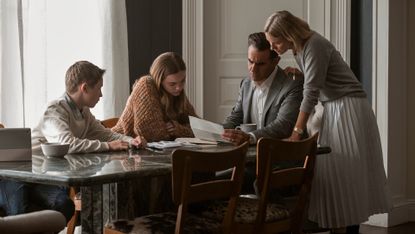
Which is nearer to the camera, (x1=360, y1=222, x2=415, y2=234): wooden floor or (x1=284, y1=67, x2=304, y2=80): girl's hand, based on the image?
(x1=284, y1=67, x2=304, y2=80): girl's hand

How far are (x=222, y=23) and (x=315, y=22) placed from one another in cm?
73

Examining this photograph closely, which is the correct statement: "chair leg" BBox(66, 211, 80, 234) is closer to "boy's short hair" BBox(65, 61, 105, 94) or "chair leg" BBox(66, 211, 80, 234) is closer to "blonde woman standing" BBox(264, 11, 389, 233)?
"boy's short hair" BBox(65, 61, 105, 94)

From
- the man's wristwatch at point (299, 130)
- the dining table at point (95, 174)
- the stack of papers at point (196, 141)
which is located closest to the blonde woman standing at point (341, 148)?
the man's wristwatch at point (299, 130)

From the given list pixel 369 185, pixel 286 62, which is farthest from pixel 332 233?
pixel 286 62

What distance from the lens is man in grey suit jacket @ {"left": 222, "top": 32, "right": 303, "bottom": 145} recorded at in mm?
3826

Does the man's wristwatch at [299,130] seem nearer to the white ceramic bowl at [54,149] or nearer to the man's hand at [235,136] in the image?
the man's hand at [235,136]

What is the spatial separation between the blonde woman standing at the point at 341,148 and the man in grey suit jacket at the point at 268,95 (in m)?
0.14

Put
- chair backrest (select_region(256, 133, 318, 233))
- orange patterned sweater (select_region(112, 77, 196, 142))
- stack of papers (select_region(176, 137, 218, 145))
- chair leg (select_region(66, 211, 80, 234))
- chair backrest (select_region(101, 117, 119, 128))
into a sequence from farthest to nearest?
chair backrest (select_region(101, 117, 119, 128))
chair leg (select_region(66, 211, 80, 234))
orange patterned sweater (select_region(112, 77, 196, 142))
stack of papers (select_region(176, 137, 218, 145))
chair backrest (select_region(256, 133, 318, 233))

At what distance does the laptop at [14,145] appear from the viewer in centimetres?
298

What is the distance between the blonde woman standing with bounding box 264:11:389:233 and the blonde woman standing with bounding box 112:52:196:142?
508 millimetres

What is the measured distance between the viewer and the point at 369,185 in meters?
3.89

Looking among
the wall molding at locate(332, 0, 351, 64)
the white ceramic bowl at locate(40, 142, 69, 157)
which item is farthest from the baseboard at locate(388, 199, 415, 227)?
the white ceramic bowl at locate(40, 142, 69, 157)

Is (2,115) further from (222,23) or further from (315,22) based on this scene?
(315,22)

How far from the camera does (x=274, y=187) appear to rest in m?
3.04
